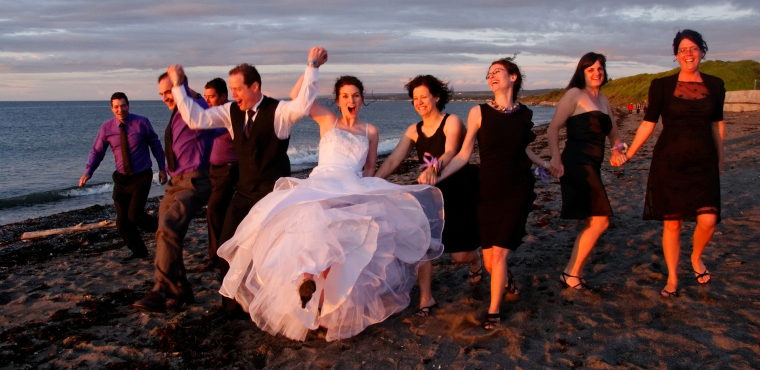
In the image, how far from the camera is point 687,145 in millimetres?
5078

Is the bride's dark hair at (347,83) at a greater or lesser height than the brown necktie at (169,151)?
greater

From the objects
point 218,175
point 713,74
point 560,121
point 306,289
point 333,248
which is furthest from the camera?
point 713,74

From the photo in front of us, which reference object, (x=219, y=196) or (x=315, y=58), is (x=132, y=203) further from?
(x=315, y=58)

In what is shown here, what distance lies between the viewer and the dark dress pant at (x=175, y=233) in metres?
5.43

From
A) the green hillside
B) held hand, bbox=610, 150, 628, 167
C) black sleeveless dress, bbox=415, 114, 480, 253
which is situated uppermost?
the green hillside

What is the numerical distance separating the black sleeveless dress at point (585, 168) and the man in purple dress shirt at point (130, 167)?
5185 mm

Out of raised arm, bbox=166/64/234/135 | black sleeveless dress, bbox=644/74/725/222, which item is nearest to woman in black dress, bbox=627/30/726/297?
black sleeveless dress, bbox=644/74/725/222

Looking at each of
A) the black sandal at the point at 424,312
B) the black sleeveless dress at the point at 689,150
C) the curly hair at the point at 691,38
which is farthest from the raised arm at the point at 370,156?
the curly hair at the point at 691,38

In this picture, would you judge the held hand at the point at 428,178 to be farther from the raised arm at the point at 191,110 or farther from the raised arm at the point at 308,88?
the raised arm at the point at 191,110

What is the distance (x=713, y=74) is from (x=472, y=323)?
67838 millimetres

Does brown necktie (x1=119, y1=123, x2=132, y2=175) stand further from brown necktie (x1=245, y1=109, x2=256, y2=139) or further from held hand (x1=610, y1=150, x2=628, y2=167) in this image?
held hand (x1=610, y1=150, x2=628, y2=167)

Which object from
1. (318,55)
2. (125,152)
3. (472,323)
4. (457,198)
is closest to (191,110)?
(318,55)

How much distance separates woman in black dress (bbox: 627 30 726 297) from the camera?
198 inches

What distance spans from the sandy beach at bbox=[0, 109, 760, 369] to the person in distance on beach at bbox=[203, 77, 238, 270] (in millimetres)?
552
